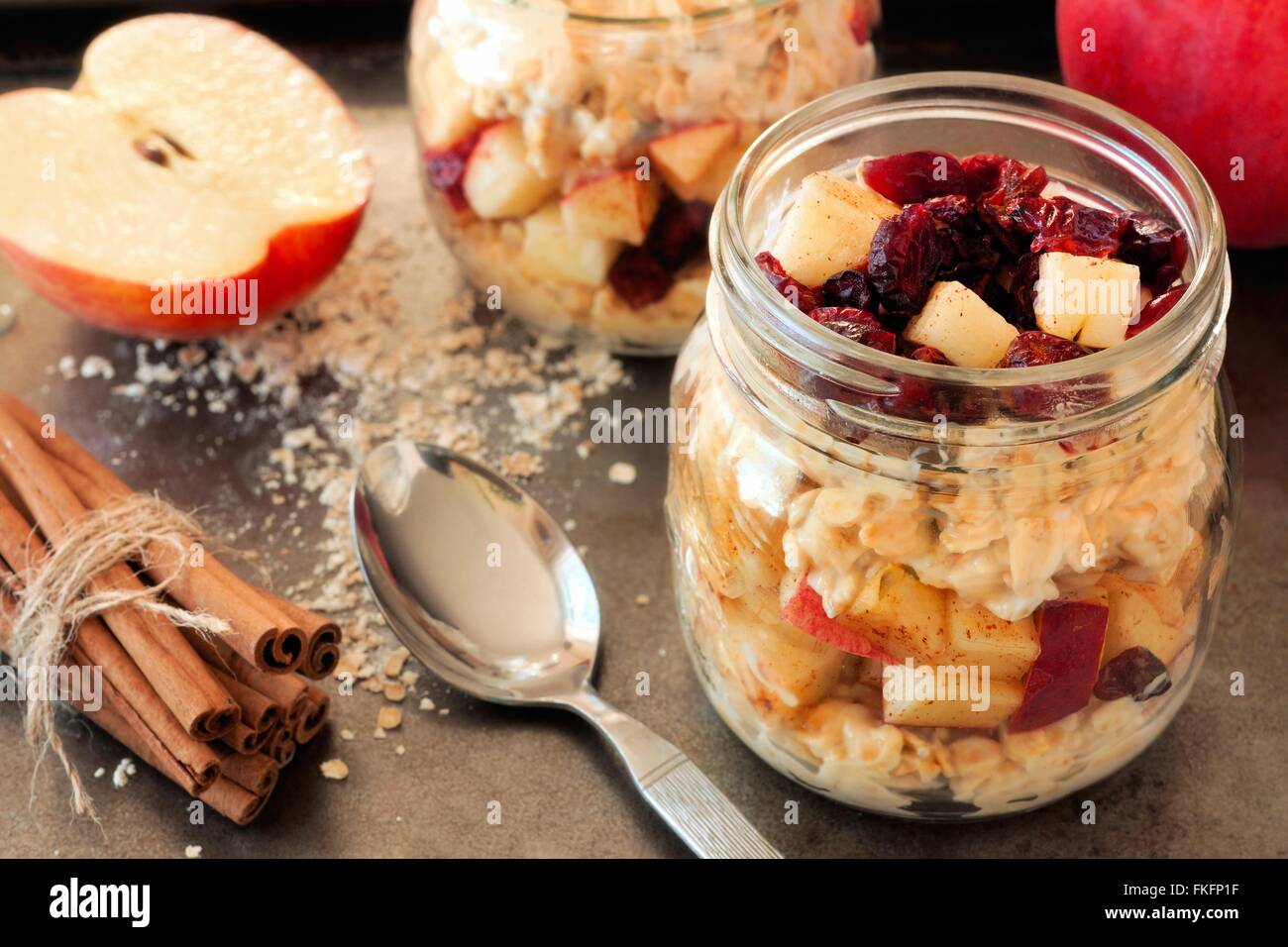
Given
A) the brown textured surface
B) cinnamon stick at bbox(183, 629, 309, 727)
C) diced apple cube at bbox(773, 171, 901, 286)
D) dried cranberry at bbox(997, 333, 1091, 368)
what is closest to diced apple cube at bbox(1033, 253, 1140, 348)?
dried cranberry at bbox(997, 333, 1091, 368)

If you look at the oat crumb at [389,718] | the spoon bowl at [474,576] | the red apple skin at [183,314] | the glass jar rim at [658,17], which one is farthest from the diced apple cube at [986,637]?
the red apple skin at [183,314]

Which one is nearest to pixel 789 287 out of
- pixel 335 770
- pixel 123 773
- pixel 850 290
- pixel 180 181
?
pixel 850 290

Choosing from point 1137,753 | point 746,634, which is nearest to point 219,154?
point 746,634

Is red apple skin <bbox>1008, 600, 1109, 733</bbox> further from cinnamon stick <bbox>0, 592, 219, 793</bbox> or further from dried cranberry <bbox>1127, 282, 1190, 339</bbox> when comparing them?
cinnamon stick <bbox>0, 592, 219, 793</bbox>

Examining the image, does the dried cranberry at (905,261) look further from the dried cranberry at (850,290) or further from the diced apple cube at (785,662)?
the diced apple cube at (785,662)

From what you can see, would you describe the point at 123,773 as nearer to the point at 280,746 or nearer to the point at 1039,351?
the point at 280,746

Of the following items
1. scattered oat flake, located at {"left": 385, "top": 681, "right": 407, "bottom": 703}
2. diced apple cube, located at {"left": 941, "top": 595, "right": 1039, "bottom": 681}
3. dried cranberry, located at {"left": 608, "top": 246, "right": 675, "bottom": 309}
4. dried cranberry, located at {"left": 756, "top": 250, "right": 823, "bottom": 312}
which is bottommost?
scattered oat flake, located at {"left": 385, "top": 681, "right": 407, "bottom": 703}

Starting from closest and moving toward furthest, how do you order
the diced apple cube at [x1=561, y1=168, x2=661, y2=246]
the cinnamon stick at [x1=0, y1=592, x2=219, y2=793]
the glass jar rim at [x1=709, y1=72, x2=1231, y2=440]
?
the glass jar rim at [x1=709, y1=72, x2=1231, y2=440]
the cinnamon stick at [x1=0, y1=592, x2=219, y2=793]
the diced apple cube at [x1=561, y1=168, x2=661, y2=246]
